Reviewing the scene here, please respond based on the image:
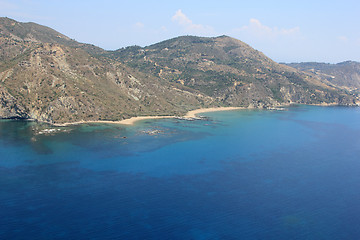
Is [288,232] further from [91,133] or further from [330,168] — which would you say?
[91,133]

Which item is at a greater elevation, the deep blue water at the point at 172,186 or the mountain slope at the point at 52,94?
the mountain slope at the point at 52,94

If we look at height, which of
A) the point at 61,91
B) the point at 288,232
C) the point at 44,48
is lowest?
the point at 288,232

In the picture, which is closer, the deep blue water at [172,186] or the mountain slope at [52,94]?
the deep blue water at [172,186]

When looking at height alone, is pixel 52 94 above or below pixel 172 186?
above

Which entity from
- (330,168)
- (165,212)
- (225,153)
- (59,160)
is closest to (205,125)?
(225,153)

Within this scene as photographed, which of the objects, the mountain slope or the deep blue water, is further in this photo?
the mountain slope

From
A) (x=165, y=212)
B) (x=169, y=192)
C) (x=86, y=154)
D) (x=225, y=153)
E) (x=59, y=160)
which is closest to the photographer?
(x=165, y=212)

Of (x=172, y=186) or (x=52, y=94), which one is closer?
(x=172, y=186)

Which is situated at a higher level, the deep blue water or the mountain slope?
the mountain slope
